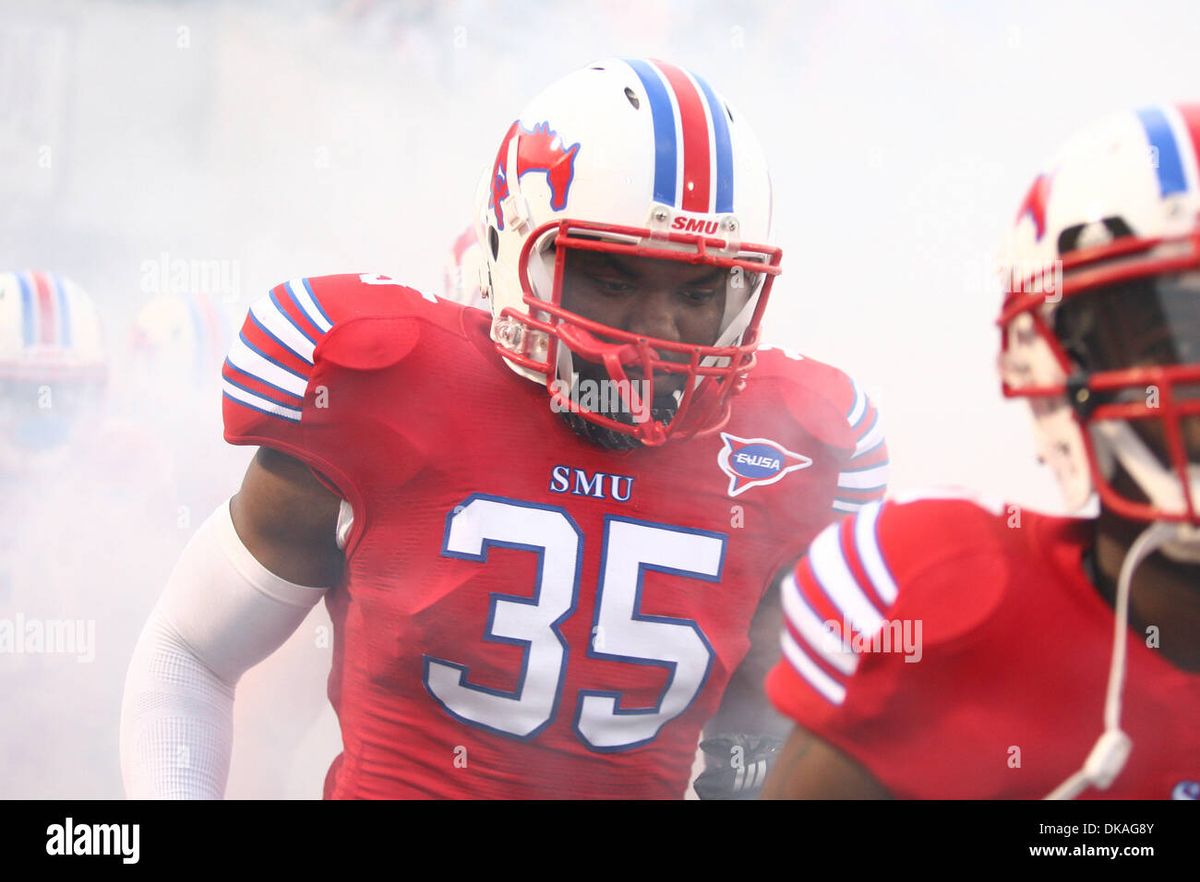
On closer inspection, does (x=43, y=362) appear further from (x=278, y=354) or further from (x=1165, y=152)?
(x=1165, y=152)

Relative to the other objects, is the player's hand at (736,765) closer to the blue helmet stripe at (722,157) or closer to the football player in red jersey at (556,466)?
the football player in red jersey at (556,466)

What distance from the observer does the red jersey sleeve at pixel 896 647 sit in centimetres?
103

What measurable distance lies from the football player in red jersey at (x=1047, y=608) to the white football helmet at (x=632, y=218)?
1.49 ft

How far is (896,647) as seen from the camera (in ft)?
3.39

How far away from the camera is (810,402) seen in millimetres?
1648

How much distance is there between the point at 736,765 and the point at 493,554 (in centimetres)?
48

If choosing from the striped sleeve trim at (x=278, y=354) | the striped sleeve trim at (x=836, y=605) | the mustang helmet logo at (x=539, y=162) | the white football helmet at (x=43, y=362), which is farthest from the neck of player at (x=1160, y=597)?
the white football helmet at (x=43, y=362)

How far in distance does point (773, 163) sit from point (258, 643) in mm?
1748

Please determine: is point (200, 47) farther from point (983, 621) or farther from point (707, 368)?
point (983, 621)

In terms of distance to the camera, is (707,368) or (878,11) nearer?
(707,368)

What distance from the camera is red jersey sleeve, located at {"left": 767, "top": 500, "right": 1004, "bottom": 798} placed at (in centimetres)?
103

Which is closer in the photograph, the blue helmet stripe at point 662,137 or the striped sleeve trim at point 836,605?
the striped sleeve trim at point 836,605

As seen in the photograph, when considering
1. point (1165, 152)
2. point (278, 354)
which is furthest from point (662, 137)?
point (1165, 152)
